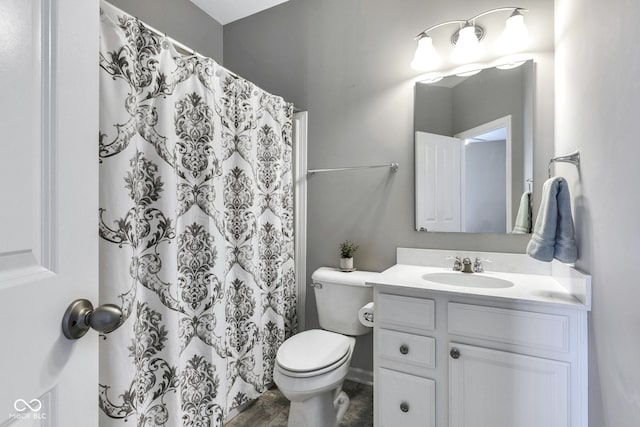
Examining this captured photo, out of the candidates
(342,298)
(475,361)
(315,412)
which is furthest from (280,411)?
(475,361)

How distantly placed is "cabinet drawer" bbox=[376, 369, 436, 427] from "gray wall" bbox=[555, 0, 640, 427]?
55 centimetres

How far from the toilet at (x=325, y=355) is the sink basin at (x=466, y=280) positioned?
0.36m

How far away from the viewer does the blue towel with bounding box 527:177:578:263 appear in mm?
1199

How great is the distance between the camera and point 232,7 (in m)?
2.37

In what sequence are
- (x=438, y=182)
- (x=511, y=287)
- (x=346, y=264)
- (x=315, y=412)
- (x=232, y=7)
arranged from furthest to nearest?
(x=232, y=7), (x=346, y=264), (x=438, y=182), (x=315, y=412), (x=511, y=287)

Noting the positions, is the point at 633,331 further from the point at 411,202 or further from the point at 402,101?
the point at 402,101

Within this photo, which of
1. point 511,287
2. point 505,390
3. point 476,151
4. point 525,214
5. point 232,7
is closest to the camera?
point 505,390

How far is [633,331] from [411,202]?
1.21 m

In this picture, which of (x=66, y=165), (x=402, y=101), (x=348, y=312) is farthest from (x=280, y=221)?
(x=66, y=165)

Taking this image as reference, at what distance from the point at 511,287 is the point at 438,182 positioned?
69 centimetres

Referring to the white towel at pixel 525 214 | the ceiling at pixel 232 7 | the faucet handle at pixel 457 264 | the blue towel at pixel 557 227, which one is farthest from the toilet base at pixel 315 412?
the ceiling at pixel 232 7

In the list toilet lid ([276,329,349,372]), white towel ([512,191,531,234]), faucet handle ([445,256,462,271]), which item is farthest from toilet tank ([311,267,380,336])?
white towel ([512,191,531,234])
